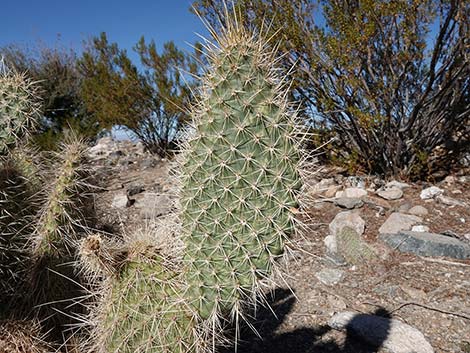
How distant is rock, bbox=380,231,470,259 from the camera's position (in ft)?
11.0

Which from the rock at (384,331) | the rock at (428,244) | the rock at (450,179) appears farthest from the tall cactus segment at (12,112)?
the rock at (450,179)

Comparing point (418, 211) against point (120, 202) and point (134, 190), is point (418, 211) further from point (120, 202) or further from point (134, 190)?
point (134, 190)

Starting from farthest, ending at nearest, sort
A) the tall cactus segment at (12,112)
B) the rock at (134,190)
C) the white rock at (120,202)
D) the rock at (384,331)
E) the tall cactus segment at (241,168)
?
the rock at (134,190) < the white rock at (120,202) < the rock at (384,331) < the tall cactus segment at (12,112) < the tall cactus segment at (241,168)

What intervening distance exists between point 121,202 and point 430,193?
134 inches

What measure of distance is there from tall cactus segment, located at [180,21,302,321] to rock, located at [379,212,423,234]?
2.71 metres

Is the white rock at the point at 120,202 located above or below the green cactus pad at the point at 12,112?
below

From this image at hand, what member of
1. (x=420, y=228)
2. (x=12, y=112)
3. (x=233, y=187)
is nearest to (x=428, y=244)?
(x=420, y=228)

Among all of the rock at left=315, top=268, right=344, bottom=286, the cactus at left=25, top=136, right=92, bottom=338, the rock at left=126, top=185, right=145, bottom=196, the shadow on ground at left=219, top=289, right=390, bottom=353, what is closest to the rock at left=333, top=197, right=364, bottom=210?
the rock at left=315, top=268, right=344, bottom=286

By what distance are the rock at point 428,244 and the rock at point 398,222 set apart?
0.52 feet

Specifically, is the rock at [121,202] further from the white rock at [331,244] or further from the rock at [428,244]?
the rock at [428,244]

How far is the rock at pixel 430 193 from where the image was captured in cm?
446

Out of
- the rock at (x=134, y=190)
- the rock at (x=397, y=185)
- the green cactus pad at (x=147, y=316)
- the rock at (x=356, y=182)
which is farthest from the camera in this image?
the rock at (x=134, y=190)

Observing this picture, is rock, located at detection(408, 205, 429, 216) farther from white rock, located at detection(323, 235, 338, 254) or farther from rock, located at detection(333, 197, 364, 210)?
white rock, located at detection(323, 235, 338, 254)

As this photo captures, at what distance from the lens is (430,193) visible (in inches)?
176
